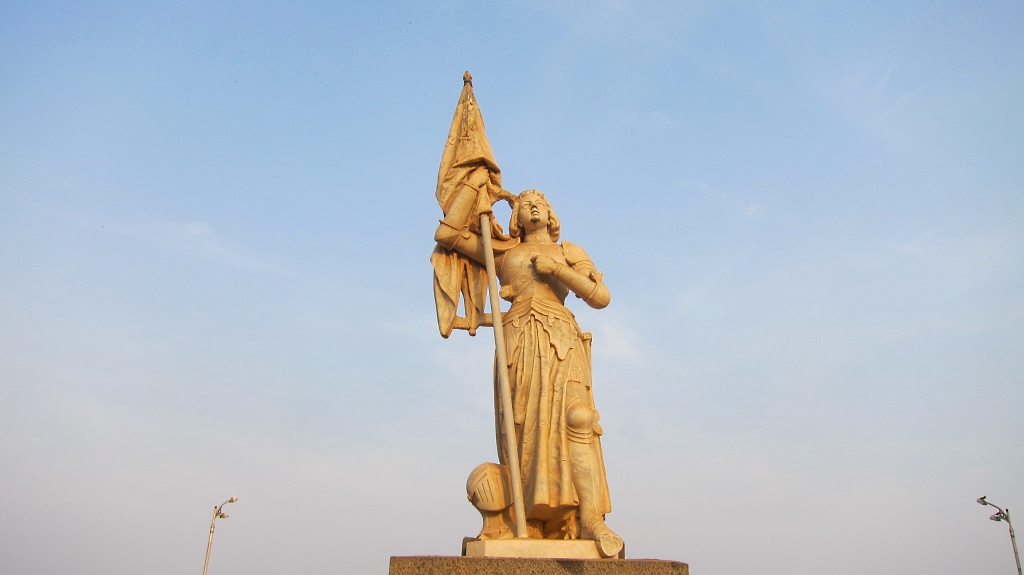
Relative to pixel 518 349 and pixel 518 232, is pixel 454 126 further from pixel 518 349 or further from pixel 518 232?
pixel 518 349

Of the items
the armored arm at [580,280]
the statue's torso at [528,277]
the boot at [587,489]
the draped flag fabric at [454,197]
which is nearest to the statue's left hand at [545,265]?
the armored arm at [580,280]

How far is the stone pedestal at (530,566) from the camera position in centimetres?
510

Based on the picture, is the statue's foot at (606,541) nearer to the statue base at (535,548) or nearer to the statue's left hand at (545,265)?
the statue base at (535,548)

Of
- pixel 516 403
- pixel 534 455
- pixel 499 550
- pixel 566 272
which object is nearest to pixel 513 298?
pixel 566 272

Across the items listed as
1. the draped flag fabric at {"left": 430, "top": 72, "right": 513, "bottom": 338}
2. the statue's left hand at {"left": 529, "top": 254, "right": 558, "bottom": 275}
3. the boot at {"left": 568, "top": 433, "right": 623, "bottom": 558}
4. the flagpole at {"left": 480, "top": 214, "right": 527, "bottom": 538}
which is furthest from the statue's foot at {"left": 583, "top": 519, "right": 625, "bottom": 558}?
the draped flag fabric at {"left": 430, "top": 72, "right": 513, "bottom": 338}

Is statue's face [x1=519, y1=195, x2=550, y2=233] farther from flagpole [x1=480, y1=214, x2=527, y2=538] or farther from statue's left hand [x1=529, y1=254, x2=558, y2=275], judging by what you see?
statue's left hand [x1=529, y1=254, x2=558, y2=275]

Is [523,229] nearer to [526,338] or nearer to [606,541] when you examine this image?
[526,338]

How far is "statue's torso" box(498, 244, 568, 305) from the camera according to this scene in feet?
23.6

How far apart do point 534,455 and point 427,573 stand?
1.51 meters

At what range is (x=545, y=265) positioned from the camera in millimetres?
6984

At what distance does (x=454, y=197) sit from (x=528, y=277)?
1.08 metres

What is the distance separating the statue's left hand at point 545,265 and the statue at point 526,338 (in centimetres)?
1

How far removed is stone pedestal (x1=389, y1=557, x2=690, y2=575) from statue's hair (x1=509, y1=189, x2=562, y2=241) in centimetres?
348

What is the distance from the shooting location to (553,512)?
621 cm
